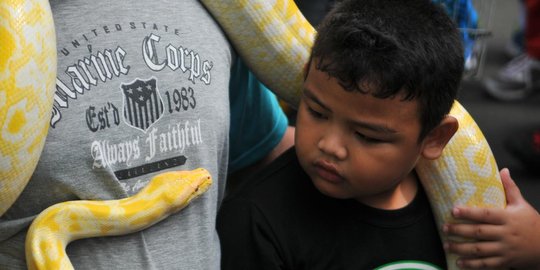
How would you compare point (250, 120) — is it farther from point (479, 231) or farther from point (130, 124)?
point (479, 231)

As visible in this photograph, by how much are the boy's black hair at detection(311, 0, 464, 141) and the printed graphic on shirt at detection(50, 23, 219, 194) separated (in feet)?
0.95

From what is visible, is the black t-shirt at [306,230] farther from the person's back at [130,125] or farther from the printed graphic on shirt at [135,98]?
the printed graphic on shirt at [135,98]

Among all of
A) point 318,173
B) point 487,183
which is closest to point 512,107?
point 487,183

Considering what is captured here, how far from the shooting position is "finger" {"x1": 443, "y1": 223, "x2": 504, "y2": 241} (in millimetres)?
1843

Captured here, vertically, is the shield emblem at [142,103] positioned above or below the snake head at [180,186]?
above

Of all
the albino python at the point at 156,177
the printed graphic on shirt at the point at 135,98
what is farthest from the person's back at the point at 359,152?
the printed graphic on shirt at the point at 135,98

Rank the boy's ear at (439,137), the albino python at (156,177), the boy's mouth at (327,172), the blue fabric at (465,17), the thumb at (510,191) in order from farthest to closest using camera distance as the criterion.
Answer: the blue fabric at (465,17), the thumb at (510,191), the boy's ear at (439,137), the boy's mouth at (327,172), the albino python at (156,177)

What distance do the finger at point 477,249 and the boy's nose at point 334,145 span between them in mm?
424

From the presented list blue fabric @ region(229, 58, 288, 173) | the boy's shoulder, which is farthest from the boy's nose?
blue fabric @ region(229, 58, 288, 173)

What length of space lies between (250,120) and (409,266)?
55 centimetres

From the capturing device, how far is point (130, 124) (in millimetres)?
1605

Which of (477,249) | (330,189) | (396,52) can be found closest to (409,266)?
(477,249)

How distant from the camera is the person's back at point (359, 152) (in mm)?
1600

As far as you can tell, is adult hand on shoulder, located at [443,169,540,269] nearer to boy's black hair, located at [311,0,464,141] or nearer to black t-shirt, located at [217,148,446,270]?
black t-shirt, located at [217,148,446,270]
